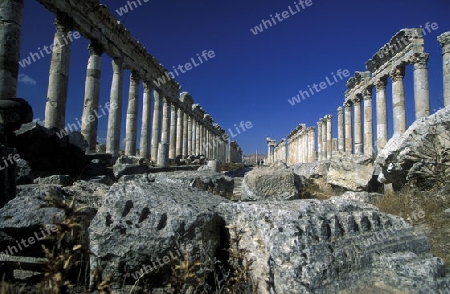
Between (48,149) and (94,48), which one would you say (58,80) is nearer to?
(94,48)

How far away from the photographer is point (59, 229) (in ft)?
5.60

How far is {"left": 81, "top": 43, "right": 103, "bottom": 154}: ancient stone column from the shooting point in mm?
16266

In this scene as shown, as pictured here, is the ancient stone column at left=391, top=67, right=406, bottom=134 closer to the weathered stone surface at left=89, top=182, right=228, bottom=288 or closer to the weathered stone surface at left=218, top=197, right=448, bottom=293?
the weathered stone surface at left=218, top=197, right=448, bottom=293

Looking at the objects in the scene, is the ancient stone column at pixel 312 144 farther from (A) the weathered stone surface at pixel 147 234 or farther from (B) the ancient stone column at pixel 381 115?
(A) the weathered stone surface at pixel 147 234

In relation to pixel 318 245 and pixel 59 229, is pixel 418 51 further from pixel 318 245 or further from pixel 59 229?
pixel 59 229

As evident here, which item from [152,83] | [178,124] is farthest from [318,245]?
[178,124]

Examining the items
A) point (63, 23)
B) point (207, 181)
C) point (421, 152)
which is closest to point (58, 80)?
point (63, 23)

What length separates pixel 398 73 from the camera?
19094 millimetres

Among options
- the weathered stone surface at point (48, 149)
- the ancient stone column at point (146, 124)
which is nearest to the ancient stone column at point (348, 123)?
the ancient stone column at point (146, 124)

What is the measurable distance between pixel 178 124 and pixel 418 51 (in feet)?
74.7

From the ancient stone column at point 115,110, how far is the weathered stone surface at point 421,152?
1596cm

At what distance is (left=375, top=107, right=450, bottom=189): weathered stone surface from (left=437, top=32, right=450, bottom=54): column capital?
41.9 feet

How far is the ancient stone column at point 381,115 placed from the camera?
20391 mm

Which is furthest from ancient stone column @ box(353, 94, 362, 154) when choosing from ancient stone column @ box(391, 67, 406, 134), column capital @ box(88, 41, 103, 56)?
column capital @ box(88, 41, 103, 56)
